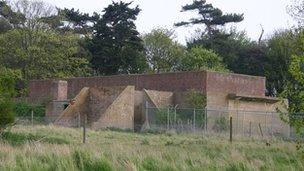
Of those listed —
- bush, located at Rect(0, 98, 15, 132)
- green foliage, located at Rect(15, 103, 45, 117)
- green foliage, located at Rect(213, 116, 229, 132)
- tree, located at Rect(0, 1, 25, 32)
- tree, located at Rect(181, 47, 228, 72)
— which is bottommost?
green foliage, located at Rect(213, 116, 229, 132)

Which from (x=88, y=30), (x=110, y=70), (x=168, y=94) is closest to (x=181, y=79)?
(x=168, y=94)

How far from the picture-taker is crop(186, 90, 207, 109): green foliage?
49.5 m

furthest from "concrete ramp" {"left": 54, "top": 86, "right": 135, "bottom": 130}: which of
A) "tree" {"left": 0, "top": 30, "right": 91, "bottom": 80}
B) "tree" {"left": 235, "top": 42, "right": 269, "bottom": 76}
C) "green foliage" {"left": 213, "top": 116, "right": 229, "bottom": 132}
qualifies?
"tree" {"left": 235, "top": 42, "right": 269, "bottom": 76}

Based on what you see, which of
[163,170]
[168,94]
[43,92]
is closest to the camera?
[163,170]

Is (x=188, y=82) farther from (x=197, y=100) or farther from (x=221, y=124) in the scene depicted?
(x=221, y=124)

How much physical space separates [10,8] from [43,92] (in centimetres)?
1512

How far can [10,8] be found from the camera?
2803 inches

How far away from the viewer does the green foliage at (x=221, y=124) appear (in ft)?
148

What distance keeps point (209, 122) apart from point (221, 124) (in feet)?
3.14

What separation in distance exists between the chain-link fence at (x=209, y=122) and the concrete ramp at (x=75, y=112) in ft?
17.8

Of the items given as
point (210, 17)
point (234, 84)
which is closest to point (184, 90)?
point (234, 84)

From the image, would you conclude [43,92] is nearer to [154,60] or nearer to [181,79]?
[181,79]

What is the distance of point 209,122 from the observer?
4572 centimetres

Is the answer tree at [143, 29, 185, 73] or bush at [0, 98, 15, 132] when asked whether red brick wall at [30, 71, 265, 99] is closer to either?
tree at [143, 29, 185, 73]
